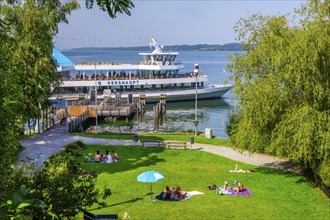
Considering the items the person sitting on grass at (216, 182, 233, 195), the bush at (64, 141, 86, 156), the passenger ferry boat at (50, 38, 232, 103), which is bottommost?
the person sitting on grass at (216, 182, 233, 195)

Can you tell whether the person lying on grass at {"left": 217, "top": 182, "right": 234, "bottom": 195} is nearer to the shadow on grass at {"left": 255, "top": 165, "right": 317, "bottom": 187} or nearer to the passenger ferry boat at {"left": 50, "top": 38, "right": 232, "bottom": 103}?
the shadow on grass at {"left": 255, "top": 165, "right": 317, "bottom": 187}

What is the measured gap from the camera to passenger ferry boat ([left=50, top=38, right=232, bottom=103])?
2790 inches

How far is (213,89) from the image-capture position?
76.8 meters

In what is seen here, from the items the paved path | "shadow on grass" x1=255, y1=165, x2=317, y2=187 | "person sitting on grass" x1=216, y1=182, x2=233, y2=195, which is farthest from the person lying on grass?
the paved path

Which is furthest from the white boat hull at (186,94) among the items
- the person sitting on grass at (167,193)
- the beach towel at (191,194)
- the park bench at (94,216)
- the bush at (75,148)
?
the park bench at (94,216)

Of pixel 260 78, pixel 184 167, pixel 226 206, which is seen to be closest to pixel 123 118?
pixel 184 167

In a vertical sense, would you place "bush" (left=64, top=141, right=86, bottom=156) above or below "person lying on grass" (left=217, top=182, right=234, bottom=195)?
above

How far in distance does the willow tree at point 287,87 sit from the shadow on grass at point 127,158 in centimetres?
618

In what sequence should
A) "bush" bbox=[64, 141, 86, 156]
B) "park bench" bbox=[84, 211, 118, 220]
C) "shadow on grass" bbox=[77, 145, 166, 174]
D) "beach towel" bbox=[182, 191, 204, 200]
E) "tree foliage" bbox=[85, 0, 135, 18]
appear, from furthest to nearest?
1. "bush" bbox=[64, 141, 86, 156]
2. "shadow on grass" bbox=[77, 145, 166, 174]
3. "beach towel" bbox=[182, 191, 204, 200]
4. "park bench" bbox=[84, 211, 118, 220]
5. "tree foliage" bbox=[85, 0, 135, 18]

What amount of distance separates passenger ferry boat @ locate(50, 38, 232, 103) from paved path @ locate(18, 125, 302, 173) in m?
33.8

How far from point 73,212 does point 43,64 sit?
1049 inches

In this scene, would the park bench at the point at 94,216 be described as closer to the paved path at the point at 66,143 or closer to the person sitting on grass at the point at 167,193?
the person sitting on grass at the point at 167,193

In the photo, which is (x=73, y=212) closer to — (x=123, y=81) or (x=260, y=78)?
(x=260, y=78)

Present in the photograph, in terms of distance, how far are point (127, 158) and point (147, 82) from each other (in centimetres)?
4637
